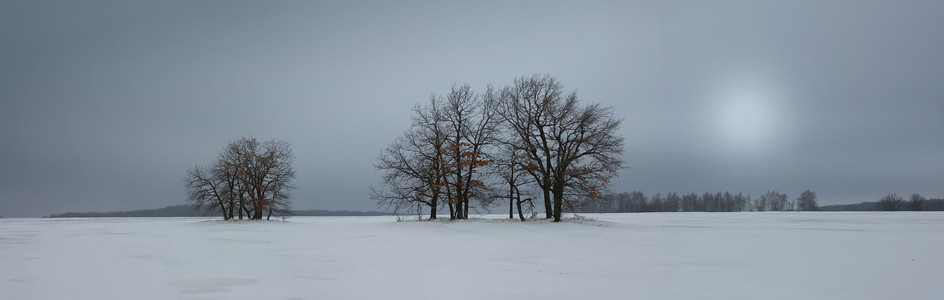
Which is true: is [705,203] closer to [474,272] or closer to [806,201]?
[806,201]

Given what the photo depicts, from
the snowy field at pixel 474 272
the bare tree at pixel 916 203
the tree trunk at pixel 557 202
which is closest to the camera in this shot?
the snowy field at pixel 474 272

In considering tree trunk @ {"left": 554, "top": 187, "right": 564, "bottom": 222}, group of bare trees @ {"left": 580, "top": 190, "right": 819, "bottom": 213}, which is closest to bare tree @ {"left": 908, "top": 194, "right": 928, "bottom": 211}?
group of bare trees @ {"left": 580, "top": 190, "right": 819, "bottom": 213}

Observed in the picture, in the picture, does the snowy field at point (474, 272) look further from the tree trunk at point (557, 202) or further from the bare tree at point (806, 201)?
the bare tree at point (806, 201)

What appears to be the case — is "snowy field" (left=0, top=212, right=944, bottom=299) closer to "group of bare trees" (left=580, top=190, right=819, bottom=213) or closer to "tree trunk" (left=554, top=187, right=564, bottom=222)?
"tree trunk" (left=554, top=187, right=564, bottom=222)

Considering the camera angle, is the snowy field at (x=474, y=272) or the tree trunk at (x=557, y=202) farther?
the tree trunk at (x=557, y=202)

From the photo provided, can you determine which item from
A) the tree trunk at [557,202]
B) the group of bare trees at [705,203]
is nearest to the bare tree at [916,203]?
the group of bare trees at [705,203]

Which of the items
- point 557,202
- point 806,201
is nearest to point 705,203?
point 806,201

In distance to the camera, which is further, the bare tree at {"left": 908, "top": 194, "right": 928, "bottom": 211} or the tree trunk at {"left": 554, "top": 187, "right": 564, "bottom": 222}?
the bare tree at {"left": 908, "top": 194, "right": 928, "bottom": 211}

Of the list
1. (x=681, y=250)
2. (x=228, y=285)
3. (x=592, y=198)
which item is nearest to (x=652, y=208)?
(x=592, y=198)

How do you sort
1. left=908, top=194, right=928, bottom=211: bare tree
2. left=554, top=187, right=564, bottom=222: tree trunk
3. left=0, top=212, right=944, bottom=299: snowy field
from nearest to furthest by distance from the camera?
left=0, top=212, right=944, bottom=299: snowy field
left=554, top=187, right=564, bottom=222: tree trunk
left=908, top=194, right=928, bottom=211: bare tree

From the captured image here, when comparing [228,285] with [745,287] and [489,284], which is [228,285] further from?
[745,287]

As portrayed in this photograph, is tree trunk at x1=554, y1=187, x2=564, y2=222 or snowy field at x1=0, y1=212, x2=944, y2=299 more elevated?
tree trunk at x1=554, y1=187, x2=564, y2=222

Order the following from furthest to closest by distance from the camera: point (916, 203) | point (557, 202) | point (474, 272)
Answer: point (916, 203) → point (557, 202) → point (474, 272)

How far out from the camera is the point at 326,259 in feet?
37.7
